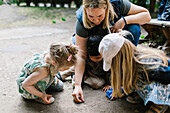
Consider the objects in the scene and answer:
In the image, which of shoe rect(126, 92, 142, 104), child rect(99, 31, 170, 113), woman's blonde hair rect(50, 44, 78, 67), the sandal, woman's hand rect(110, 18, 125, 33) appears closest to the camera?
child rect(99, 31, 170, 113)

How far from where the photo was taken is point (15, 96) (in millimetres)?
1895

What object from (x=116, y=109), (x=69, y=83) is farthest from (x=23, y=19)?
(x=116, y=109)

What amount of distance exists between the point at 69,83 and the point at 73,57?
0.58 meters

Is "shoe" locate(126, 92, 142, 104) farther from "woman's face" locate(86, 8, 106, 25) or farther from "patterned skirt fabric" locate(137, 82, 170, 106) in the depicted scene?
"woman's face" locate(86, 8, 106, 25)

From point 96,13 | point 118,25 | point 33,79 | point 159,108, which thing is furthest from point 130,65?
point 33,79

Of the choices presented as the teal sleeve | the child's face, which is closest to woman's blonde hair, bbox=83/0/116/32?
the teal sleeve

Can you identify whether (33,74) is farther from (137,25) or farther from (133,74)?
(137,25)

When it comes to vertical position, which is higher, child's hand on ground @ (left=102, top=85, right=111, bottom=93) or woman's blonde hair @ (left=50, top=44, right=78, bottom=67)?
woman's blonde hair @ (left=50, top=44, right=78, bottom=67)

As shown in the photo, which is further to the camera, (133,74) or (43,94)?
(43,94)

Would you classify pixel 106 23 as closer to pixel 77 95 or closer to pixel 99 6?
pixel 99 6

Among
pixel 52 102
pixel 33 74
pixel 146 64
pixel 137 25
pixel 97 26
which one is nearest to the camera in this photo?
pixel 146 64

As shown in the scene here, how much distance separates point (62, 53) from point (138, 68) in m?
0.65

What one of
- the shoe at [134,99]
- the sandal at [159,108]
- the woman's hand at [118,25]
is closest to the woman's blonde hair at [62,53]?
the woman's hand at [118,25]

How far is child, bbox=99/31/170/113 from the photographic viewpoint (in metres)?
1.37
